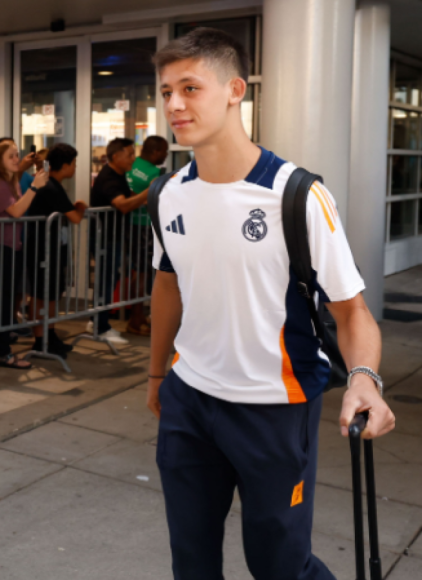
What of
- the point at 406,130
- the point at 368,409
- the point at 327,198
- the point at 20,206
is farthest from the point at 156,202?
the point at 406,130

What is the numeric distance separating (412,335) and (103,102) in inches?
185

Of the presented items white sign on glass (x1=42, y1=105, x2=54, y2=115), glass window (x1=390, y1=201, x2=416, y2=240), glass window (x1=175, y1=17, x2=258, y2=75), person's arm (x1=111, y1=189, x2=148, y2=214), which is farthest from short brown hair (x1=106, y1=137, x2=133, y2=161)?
glass window (x1=390, y1=201, x2=416, y2=240)

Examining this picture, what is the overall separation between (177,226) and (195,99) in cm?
35

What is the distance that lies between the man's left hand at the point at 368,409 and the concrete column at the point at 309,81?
5.67m

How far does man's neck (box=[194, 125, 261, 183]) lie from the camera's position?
207 cm

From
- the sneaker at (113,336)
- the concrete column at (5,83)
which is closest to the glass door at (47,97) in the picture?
the concrete column at (5,83)

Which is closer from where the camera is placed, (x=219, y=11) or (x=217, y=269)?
(x=217, y=269)

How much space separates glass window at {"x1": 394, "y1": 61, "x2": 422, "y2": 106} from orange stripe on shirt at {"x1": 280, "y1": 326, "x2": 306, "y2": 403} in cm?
1159

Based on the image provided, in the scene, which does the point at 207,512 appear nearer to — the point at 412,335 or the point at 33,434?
the point at 33,434

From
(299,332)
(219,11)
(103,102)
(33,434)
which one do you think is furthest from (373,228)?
(299,332)

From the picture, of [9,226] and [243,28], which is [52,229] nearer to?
[9,226]

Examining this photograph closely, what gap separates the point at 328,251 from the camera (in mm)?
1993

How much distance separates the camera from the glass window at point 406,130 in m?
13.0

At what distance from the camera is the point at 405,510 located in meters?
3.97
